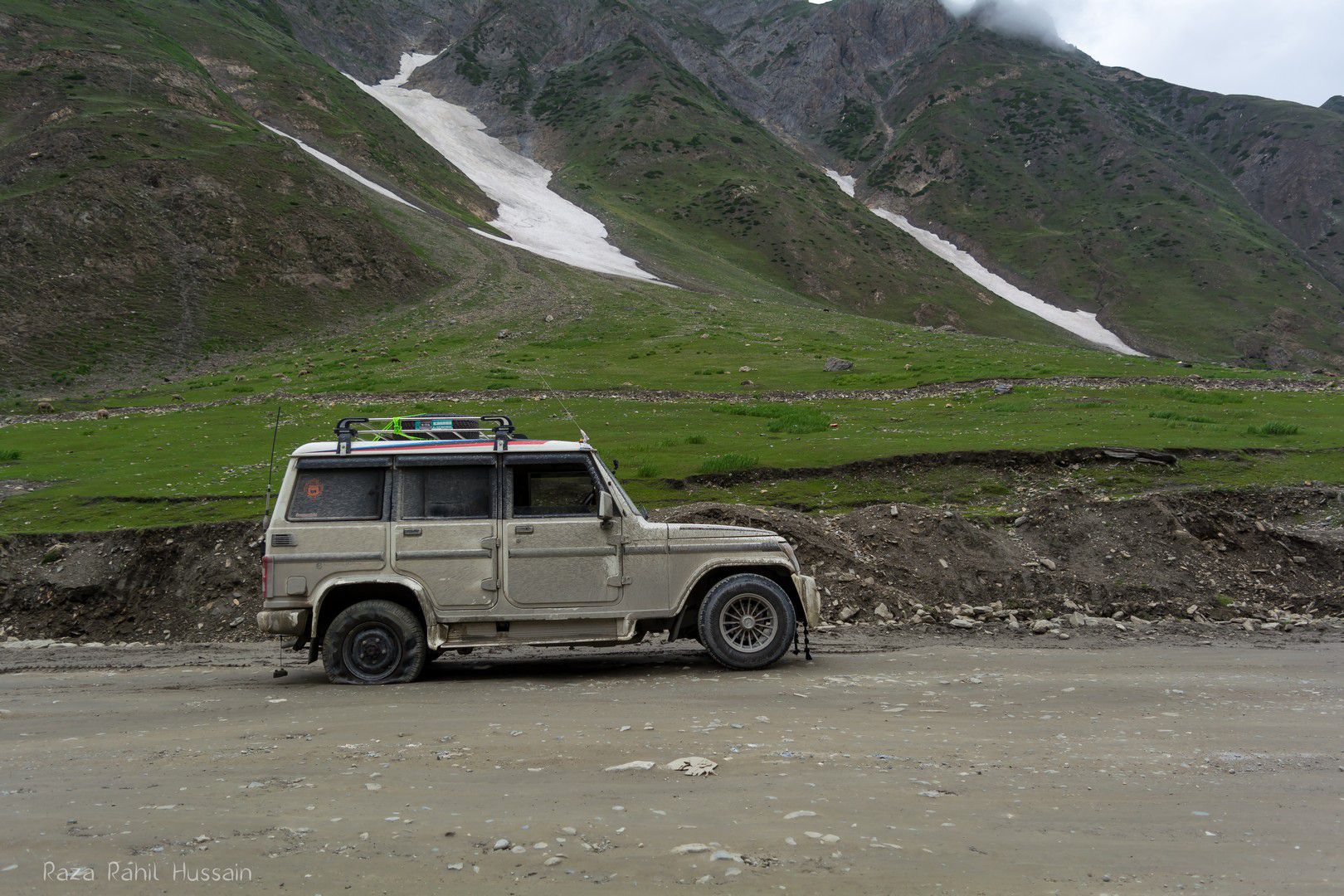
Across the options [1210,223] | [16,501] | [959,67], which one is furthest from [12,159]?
[959,67]

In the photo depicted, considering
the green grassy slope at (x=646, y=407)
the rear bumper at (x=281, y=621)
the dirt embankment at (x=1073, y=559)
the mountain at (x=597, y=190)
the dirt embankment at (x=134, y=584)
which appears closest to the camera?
the rear bumper at (x=281, y=621)

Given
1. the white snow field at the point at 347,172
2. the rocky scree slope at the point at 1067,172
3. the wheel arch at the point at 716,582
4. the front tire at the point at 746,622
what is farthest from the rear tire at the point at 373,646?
the rocky scree slope at the point at 1067,172

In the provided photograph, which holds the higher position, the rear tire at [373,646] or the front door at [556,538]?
the front door at [556,538]

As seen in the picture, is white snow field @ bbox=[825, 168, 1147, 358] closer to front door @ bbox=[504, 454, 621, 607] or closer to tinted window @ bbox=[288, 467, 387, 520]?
front door @ bbox=[504, 454, 621, 607]

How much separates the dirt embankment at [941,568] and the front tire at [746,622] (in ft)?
13.6

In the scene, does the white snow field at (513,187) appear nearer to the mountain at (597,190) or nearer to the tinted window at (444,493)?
the mountain at (597,190)

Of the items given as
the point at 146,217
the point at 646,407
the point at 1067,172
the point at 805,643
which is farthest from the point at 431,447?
the point at 1067,172

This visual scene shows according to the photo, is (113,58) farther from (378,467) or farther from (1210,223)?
(1210,223)

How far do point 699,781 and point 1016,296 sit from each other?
13134 cm

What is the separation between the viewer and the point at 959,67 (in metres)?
198

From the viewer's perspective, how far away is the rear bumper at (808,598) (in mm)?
11594

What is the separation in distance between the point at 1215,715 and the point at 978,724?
8.42 feet

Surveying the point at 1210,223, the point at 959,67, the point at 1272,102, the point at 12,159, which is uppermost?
the point at 959,67

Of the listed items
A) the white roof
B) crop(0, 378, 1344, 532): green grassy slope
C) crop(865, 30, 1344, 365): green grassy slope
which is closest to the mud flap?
the white roof
